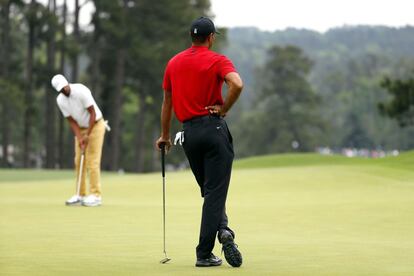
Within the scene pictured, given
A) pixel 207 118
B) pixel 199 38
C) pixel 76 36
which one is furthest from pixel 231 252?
pixel 76 36

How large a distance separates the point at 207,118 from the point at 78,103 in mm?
9120

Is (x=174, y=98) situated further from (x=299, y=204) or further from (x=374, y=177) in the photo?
(x=374, y=177)

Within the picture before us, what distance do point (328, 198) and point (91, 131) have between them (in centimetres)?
508

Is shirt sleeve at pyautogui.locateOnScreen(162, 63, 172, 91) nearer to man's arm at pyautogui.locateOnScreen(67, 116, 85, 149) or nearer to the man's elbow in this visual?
the man's elbow

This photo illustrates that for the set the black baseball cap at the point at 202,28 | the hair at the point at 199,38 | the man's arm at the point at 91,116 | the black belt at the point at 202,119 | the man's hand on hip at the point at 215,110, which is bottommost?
the man's arm at the point at 91,116

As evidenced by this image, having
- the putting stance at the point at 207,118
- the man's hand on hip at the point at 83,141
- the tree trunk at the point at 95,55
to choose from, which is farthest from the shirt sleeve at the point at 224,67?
the tree trunk at the point at 95,55

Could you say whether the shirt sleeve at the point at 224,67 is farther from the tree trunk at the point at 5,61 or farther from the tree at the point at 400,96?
the tree trunk at the point at 5,61

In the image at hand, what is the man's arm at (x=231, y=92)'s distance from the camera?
10.3 metres

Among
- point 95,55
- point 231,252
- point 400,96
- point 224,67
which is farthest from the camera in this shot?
point 95,55

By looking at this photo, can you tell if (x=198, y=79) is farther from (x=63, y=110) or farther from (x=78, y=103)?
(x=63, y=110)

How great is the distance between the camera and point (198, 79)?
34.7 feet

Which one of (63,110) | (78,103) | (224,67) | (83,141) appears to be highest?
(224,67)

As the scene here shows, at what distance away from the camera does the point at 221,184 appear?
34.9 feet

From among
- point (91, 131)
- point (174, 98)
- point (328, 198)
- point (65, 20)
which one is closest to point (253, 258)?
point (174, 98)
